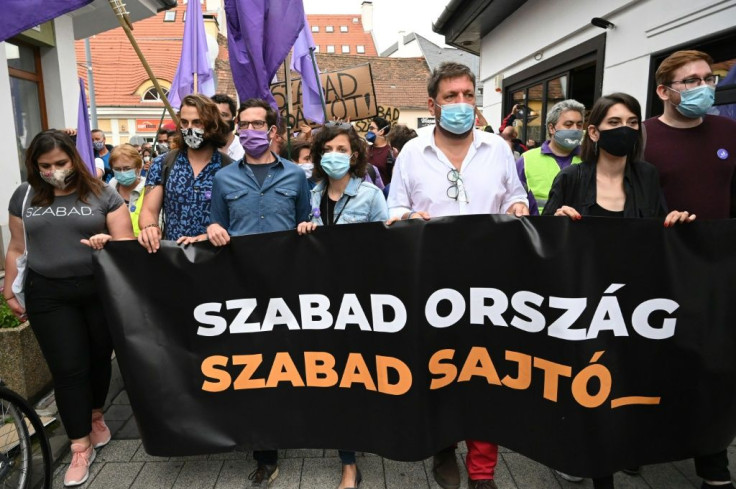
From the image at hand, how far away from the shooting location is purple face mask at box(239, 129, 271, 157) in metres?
2.99

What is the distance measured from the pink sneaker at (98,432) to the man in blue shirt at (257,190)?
1.41 m

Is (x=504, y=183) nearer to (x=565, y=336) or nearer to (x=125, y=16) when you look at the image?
(x=565, y=336)

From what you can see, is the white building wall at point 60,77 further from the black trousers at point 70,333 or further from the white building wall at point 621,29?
the white building wall at point 621,29

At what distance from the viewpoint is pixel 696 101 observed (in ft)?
9.57

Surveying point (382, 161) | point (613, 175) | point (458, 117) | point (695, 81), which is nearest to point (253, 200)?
point (458, 117)

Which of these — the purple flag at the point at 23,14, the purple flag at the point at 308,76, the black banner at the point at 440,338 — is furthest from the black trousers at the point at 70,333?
the purple flag at the point at 308,76

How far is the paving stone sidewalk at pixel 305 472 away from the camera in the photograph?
2844mm

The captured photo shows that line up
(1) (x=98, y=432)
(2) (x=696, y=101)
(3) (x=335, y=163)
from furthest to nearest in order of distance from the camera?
(1) (x=98, y=432) < (3) (x=335, y=163) < (2) (x=696, y=101)

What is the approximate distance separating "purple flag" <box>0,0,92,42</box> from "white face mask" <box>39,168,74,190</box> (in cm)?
67

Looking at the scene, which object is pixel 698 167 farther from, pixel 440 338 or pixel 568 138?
pixel 440 338

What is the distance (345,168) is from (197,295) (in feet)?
3.37

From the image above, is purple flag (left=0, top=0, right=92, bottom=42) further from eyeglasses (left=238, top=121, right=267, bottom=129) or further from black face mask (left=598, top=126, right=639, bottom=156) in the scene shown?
black face mask (left=598, top=126, right=639, bottom=156)

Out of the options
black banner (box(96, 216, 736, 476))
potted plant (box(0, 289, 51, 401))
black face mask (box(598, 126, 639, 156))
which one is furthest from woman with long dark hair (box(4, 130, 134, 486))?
black face mask (box(598, 126, 639, 156))

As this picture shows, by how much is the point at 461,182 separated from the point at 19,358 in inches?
120
